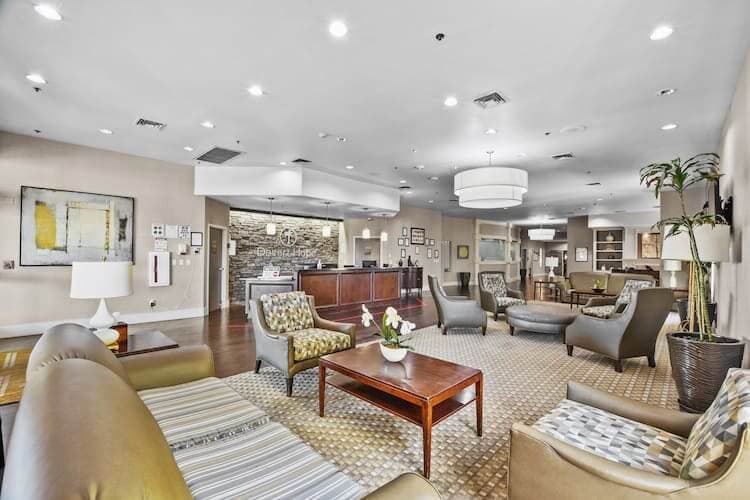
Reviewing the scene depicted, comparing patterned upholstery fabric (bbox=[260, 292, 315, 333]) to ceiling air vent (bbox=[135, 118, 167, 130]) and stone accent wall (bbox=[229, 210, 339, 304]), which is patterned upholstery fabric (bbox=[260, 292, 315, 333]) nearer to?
ceiling air vent (bbox=[135, 118, 167, 130])

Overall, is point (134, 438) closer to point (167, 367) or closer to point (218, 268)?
point (167, 367)

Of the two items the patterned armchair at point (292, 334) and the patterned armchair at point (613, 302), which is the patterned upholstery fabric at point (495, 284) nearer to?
the patterned armchair at point (613, 302)

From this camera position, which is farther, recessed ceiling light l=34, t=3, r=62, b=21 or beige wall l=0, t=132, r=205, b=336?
beige wall l=0, t=132, r=205, b=336

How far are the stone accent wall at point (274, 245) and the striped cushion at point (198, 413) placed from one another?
653cm

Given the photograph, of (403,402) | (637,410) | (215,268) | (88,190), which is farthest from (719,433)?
(215,268)

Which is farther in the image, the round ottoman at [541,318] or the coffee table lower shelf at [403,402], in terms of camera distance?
the round ottoman at [541,318]

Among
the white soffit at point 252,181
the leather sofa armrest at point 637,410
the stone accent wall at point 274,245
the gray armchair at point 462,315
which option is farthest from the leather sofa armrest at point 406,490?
the stone accent wall at point 274,245

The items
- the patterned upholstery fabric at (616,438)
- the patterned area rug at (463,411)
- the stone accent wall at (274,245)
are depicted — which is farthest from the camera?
the stone accent wall at (274,245)

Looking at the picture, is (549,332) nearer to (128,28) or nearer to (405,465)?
(405,465)

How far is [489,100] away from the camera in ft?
12.7

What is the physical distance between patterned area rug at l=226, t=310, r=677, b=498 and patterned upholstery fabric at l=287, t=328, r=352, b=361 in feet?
1.15

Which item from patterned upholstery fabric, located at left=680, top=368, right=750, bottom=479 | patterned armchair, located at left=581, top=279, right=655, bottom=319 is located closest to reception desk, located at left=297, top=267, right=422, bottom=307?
patterned armchair, located at left=581, top=279, right=655, bottom=319

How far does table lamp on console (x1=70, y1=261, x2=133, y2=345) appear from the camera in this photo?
254 centimetres

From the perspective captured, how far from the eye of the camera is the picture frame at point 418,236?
11.9 metres
